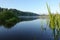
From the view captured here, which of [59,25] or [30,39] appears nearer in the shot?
[59,25]

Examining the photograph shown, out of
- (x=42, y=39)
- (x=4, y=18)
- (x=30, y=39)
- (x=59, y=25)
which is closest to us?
(x=59, y=25)

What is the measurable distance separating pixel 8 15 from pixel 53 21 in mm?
24010

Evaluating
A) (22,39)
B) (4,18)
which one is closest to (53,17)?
(22,39)

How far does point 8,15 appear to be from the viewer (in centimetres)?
2447

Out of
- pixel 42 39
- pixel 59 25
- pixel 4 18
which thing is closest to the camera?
pixel 59 25

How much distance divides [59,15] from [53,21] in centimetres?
5

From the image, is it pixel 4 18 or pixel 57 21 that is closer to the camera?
pixel 57 21

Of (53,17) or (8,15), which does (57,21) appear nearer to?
(53,17)

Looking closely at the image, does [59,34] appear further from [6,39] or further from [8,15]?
[8,15]

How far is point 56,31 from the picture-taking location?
2.79 ft

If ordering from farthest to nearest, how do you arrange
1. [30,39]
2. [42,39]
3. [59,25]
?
[30,39]
[42,39]
[59,25]

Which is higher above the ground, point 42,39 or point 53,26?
→ point 53,26

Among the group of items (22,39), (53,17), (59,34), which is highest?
(53,17)

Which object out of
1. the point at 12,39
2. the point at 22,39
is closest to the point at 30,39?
the point at 22,39
